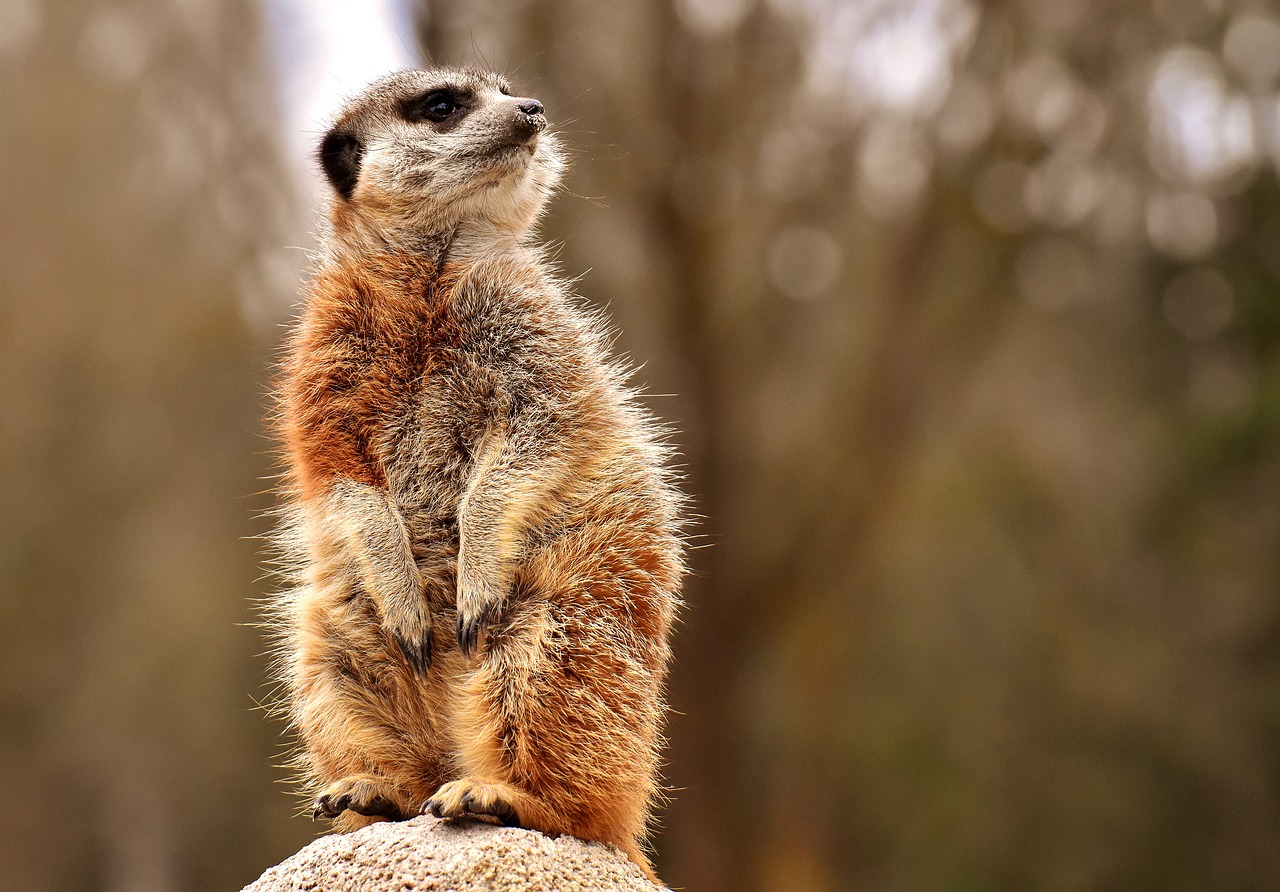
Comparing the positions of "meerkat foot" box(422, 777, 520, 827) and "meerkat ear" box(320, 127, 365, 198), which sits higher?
"meerkat ear" box(320, 127, 365, 198)

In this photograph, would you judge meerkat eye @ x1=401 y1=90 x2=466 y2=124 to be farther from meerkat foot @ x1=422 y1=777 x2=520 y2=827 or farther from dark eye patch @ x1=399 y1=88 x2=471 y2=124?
meerkat foot @ x1=422 y1=777 x2=520 y2=827

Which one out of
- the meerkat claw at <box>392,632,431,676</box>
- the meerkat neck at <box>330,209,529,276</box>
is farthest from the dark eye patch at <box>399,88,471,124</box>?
the meerkat claw at <box>392,632,431,676</box>

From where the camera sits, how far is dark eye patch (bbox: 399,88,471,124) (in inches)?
124

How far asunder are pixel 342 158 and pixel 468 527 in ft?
3.89

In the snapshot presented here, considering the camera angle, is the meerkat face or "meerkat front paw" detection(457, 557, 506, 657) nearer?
"meerkat front paw" detection(457, 557, 506, 657)

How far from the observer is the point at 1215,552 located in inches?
555

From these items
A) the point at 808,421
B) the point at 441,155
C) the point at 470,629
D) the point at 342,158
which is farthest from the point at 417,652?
the point at 808,421

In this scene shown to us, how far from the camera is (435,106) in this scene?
318 centimetres

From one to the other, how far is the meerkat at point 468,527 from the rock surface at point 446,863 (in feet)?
0.20

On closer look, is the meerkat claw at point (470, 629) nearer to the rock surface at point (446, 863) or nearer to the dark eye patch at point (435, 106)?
the rock surface at point (446, 863)

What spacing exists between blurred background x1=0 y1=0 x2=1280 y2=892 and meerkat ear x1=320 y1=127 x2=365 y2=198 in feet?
16.4

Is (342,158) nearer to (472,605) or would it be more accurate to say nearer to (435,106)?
(435,106)

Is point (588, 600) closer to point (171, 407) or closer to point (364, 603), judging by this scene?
point (364, 603)

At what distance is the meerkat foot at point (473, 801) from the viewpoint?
2479mm
